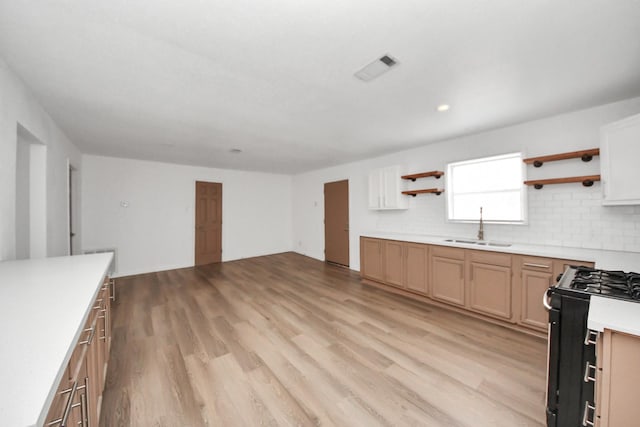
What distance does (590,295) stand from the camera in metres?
1.29

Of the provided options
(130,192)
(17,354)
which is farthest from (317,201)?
(17,354)

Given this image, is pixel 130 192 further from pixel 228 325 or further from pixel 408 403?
pixel 408 403

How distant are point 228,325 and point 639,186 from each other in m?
4.06

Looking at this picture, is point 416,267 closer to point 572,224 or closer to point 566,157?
point 572,224

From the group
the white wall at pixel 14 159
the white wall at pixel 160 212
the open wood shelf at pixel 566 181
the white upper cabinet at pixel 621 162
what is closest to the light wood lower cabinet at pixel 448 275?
the open wood shelf at pixel 566 181

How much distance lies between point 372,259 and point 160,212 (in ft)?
15.1

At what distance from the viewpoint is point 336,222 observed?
19.2 ft

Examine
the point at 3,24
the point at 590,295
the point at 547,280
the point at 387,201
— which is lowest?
the point at 547,280

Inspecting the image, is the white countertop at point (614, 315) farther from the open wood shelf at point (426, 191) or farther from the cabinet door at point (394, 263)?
the open wood shelf at point (426, 191)

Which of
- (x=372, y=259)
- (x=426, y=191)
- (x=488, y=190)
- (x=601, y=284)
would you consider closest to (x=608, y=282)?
(x=601, y=284)

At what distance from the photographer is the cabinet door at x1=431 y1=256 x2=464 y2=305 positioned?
306 cm

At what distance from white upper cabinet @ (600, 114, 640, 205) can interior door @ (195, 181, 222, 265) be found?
21.1 feet

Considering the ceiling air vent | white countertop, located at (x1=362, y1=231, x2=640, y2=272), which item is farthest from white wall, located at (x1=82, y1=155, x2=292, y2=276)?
white countertop, located at (x1=362, y1=231, x2=640, y2=272)

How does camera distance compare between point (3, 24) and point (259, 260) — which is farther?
point (259, 260)
